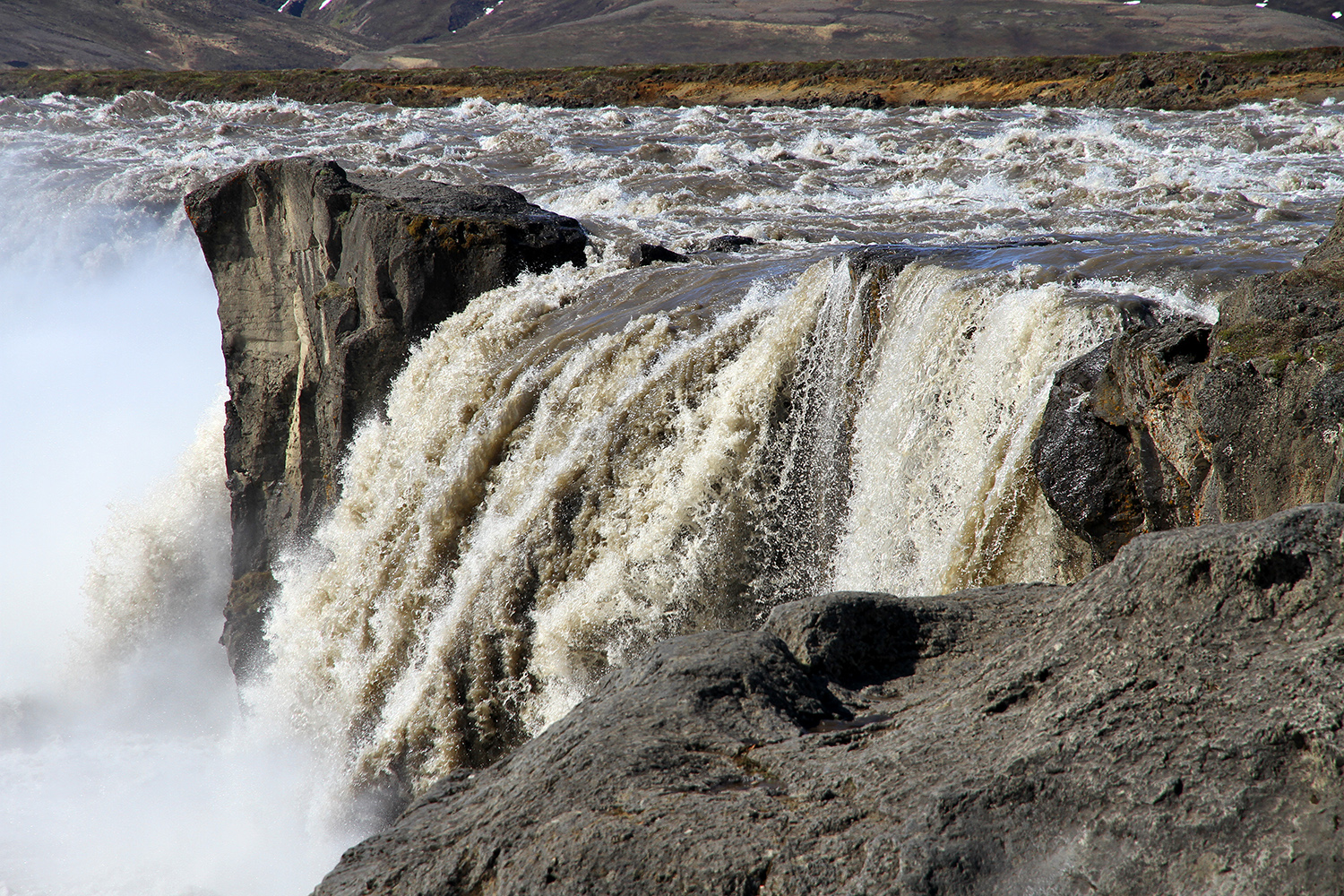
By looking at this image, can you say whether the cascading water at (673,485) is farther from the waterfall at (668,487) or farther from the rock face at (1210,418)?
the rock face at (1210,418)

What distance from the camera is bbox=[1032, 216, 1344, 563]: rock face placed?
385 cm

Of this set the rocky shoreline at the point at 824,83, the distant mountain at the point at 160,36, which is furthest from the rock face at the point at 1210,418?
the distant mountain at the point at 160,36

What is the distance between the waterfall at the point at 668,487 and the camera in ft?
17.7

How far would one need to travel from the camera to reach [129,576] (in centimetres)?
1248

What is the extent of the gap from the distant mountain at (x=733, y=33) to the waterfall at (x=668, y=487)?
60.7 meters

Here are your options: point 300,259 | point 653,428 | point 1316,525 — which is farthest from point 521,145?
A: point 1316,525

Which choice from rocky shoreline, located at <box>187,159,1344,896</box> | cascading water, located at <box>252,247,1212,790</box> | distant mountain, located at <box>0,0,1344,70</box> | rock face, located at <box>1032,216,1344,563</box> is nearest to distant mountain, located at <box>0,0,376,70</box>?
distant mountain, located at <box>0,0,1344,70</box>

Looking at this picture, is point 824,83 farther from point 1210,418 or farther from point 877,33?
Result: point 877,33

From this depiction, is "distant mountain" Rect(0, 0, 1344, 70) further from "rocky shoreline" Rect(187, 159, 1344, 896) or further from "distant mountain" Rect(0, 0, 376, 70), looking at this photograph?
"rocky shoreline" Rect(187, 159, 1344, 896)

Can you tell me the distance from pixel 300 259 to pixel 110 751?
231 inches

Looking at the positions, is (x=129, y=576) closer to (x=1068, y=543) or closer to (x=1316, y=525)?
(x=1068, y=543)

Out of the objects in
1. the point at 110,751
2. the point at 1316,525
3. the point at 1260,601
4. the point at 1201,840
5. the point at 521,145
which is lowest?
the point at 110,751

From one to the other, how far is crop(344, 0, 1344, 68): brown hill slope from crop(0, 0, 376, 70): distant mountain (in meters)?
15.4

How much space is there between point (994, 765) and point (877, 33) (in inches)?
2944
